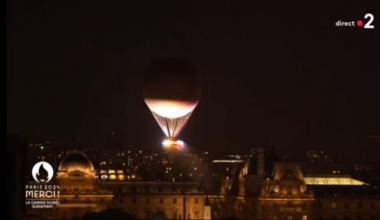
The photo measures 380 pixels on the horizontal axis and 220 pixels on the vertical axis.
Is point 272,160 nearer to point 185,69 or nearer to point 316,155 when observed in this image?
point 316,155

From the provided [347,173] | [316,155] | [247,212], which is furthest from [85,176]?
[316,155]

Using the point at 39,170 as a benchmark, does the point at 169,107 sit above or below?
above

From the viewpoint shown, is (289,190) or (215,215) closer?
(289,190)

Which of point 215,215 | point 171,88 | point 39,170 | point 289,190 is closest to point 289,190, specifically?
point 289,190

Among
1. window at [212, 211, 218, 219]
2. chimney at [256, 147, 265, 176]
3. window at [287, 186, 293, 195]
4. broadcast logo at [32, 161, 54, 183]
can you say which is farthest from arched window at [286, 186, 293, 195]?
broadcast logo at [32, 161, 54, 183]

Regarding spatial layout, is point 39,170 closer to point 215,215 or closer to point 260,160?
point 215,215
